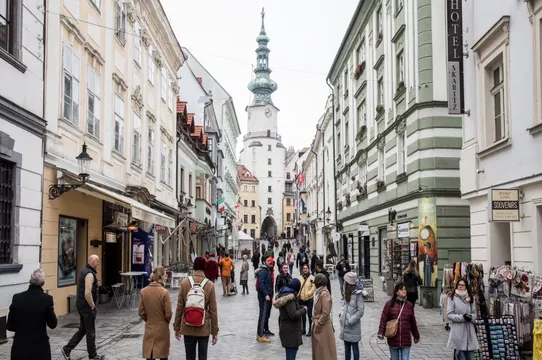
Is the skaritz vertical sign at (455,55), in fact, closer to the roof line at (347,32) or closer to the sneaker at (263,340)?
the sneaker at (263,340)

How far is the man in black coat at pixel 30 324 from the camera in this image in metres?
7.39

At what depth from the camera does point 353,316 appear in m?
9.31

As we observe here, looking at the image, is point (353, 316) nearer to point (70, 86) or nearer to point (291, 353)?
point (291, 353)

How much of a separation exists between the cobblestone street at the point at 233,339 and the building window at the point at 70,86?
5.03 m

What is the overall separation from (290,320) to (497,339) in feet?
11.7

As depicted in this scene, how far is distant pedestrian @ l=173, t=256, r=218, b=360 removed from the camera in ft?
27.5

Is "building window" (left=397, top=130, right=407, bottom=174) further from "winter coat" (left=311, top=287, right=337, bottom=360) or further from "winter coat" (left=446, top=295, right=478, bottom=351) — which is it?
"winter coat" (left=311, top=287, right=337, bottom=360)

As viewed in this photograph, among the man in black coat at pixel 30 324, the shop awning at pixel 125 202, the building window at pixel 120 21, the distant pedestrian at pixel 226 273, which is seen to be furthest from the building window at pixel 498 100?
the distant pedestrian at pixel 226 273

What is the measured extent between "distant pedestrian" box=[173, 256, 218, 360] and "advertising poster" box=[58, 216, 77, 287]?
303 inches

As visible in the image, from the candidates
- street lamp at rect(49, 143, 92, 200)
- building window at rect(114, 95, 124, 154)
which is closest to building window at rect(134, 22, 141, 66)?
building window at rect(114, 95, 124, 154)

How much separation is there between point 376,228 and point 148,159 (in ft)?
32.7

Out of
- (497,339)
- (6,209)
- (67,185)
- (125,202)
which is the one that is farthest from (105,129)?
(497,339)

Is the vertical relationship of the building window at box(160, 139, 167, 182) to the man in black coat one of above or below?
above

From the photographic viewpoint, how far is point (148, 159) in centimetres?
2573
